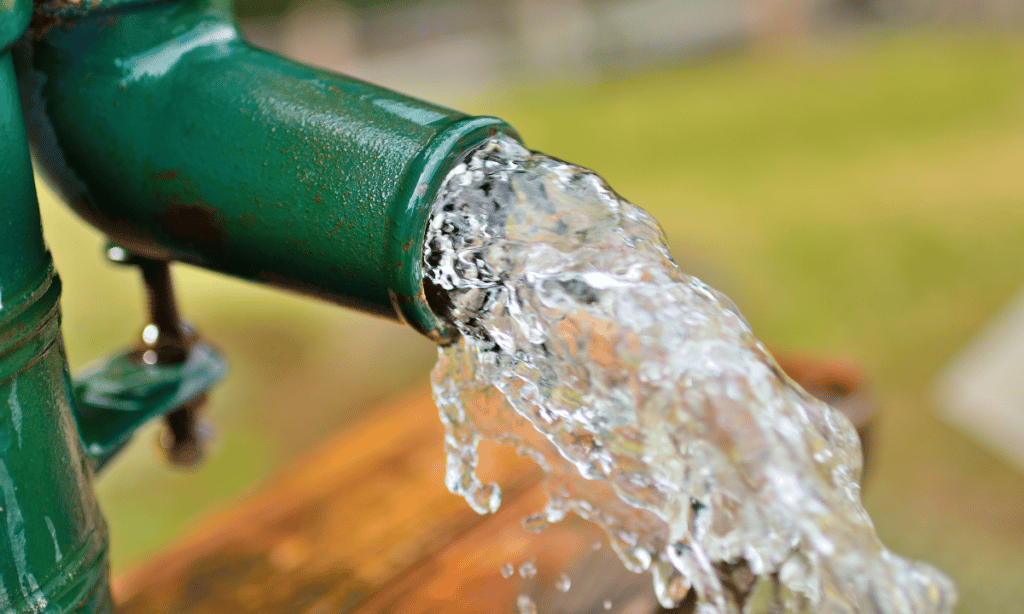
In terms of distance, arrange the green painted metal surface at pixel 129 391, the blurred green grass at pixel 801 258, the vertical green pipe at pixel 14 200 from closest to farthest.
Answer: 1. the vertical green pipe at pixel 14 200
2. the green painted metal surface at pixel 129 391
3. the blurred green grass at pixel 801 258

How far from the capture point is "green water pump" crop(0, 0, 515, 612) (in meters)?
0.63

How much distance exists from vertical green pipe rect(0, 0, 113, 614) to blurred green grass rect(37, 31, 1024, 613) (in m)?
1.73

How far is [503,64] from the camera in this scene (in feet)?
15.9

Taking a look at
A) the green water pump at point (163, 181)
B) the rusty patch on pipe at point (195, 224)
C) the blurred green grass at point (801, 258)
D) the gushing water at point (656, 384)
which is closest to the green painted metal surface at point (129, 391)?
the green water pump at point (163, 181)

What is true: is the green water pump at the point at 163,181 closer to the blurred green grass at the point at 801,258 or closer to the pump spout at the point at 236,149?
the pump spout at the point at 236,149

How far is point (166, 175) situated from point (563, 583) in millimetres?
524

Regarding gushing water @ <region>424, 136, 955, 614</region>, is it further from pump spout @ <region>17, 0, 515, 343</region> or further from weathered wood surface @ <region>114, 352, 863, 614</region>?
weathered wood surface @ <region>114, 352, 863, 614</region>

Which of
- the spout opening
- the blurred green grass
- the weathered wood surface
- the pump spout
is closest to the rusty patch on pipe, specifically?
the pump spout

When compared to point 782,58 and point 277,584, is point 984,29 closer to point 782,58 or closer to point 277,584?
point 782,58

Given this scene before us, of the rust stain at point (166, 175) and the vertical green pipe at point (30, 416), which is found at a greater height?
the rust stain at point (166, 175)

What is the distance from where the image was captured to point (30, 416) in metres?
0.64

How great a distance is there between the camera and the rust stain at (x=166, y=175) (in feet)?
2.25

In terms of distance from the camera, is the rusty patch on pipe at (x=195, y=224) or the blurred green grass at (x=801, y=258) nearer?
the rusty patch on pipe at (x=195, y=224)

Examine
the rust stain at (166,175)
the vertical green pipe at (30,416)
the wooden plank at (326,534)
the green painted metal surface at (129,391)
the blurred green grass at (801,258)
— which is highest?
the rust stain at (166,175)
